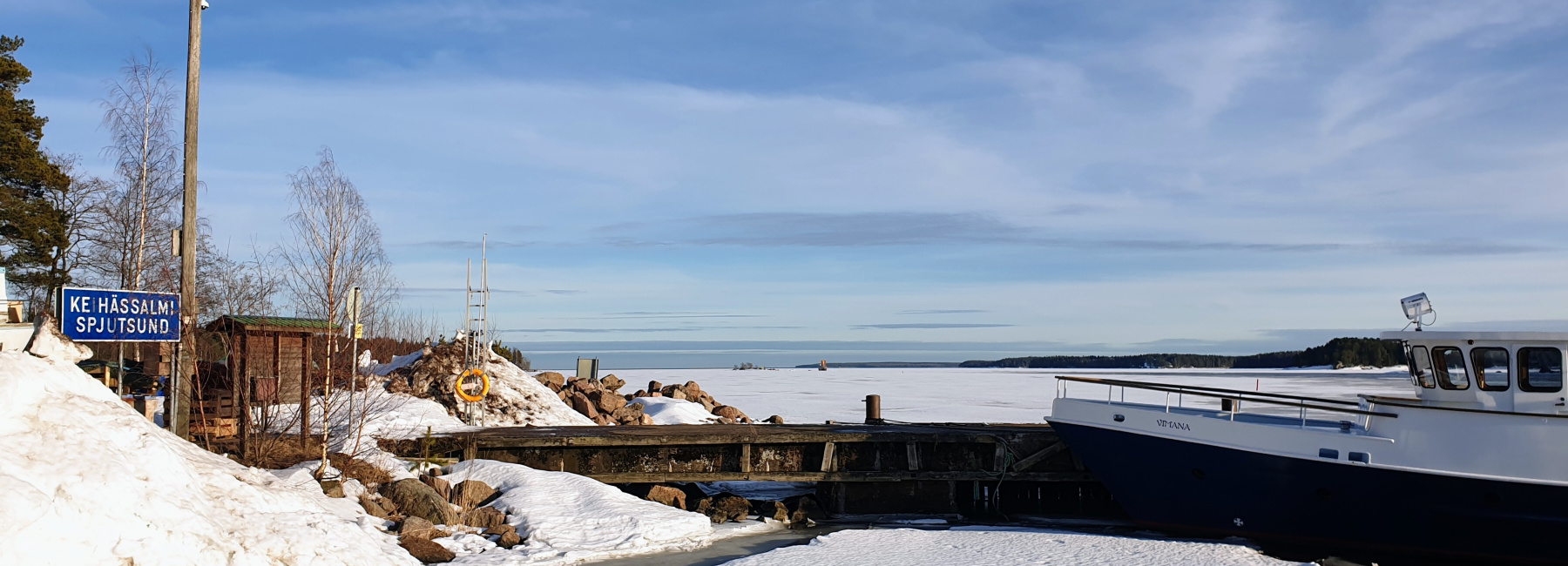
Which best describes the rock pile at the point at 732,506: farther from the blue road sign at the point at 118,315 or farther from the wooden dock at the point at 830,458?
the blue road sign at the point at 118,315

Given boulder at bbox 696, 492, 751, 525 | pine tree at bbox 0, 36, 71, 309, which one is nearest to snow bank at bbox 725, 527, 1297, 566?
boulder at bbox 696, 492, 751, 525

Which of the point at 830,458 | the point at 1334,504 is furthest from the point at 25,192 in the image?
the point at 1334,504

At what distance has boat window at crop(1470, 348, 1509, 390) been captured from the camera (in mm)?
13547

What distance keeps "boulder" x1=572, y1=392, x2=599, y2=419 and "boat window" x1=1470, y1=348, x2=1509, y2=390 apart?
18391 millimetres

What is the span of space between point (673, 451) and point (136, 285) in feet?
38.9

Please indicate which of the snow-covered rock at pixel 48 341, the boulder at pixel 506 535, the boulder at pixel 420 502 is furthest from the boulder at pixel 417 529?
the snow-covered rock at pixel 48 341

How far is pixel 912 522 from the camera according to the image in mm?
16234

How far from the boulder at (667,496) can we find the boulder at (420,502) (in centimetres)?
365

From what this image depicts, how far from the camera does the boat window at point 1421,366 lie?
1413cm

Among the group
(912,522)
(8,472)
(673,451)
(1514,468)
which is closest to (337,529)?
(8,472)

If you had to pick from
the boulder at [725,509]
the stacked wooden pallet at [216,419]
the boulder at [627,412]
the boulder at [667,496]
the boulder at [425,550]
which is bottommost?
the boulder at [725,509]

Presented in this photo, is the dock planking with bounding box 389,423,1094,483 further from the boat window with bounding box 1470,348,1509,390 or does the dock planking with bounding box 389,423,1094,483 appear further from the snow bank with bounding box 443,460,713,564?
the boat window with bounding box 1470,348,1509,390

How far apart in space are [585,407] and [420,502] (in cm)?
1263

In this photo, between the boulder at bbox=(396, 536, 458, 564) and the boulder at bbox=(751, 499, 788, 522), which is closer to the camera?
the boulder at bbox=(396, 536, 458, 564)
